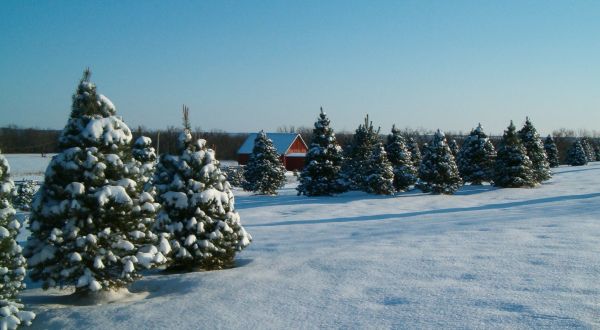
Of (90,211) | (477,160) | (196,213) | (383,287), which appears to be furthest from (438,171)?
(90,211)

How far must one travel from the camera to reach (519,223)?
41.9 ft

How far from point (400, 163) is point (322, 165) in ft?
19.4

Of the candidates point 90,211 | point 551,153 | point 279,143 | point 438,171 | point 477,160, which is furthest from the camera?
point 279,143

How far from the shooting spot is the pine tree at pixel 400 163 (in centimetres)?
2889

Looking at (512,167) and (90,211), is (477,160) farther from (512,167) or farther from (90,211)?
(90,211)

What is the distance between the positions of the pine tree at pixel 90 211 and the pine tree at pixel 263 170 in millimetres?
24993

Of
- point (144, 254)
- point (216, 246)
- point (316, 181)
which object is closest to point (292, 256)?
point (216, 246)

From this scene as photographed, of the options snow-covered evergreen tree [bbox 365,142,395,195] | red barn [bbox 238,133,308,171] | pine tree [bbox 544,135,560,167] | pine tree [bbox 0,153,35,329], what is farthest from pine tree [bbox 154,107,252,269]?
red barn [bbox 238,133,308,171]

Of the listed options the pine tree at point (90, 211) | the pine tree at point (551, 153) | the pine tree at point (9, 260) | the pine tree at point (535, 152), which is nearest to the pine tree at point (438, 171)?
the pine tree at point (535, 152)

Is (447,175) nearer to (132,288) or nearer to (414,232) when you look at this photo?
(414,232)

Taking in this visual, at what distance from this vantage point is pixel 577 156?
5997cm

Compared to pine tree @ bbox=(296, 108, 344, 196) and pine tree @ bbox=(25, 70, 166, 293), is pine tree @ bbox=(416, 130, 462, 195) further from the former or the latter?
pine tree @ bbox=(25, 70, 166, 293)

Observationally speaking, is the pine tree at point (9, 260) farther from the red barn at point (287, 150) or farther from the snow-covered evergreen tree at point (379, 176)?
the red barn at point (287, 150)

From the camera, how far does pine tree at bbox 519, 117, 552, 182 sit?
3266 centimetres
